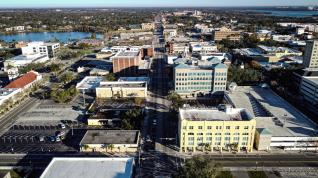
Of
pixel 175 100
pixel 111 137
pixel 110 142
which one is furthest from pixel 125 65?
pixel 110 142

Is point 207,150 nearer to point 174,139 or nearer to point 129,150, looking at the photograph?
point 174,139

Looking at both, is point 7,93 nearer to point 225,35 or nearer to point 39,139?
point 39,139

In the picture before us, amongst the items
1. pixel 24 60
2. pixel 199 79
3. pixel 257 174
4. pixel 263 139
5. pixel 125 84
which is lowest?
pixel 257 174

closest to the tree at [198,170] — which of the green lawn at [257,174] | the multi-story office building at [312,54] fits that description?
the green lawn at [257,174]

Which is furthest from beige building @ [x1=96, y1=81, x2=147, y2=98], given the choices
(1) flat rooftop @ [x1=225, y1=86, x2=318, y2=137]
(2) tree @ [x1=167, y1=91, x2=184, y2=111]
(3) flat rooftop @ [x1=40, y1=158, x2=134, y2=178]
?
(3) flat rooftop @ [x1=40, y1=158, x2=134, y2=178]

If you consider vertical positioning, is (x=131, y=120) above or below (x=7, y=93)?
below

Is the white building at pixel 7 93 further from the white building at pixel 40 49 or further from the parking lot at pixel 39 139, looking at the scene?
the white building at pixel 40 49
